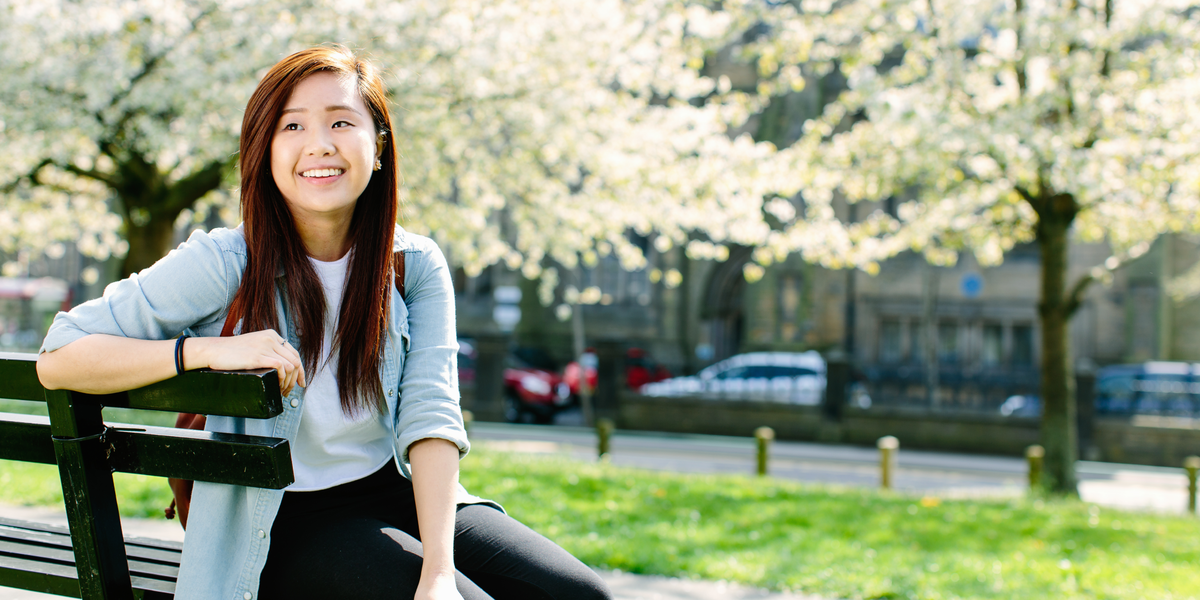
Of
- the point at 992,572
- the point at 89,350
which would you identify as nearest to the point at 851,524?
the point at 992,572

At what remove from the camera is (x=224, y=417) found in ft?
6.06

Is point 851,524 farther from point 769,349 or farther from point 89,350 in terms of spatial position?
point 769,349

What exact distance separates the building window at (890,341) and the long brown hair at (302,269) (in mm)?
28211

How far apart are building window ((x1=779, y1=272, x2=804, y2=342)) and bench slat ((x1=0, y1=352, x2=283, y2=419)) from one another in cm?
2778

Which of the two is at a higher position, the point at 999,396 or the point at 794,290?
the point at 794,290

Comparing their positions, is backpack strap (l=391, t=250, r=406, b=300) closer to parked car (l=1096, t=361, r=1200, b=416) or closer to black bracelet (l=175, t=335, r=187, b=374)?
black bracelet (l=175, t=335, r=187, b=374)

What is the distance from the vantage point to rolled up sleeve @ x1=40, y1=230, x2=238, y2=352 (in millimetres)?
1699

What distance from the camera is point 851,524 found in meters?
6.31

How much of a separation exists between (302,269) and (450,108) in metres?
7.39

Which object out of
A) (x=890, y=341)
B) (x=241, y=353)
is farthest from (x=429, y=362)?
(x=890, y=341)

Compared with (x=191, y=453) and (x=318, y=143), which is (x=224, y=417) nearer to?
(x=191, y=453)

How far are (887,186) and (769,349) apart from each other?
19.3m

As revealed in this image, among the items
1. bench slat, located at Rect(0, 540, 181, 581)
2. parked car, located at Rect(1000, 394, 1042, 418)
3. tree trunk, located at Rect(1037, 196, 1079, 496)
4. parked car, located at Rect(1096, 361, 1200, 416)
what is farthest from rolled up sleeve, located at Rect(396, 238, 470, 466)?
parked car, located at Rect(1096, 361, 1200, 416)

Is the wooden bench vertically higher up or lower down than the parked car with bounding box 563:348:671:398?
higher up
